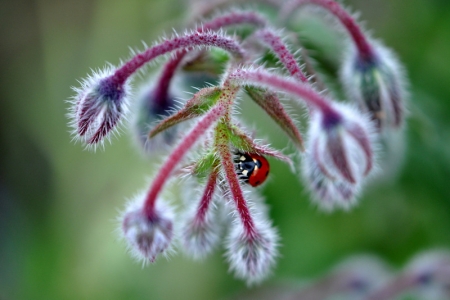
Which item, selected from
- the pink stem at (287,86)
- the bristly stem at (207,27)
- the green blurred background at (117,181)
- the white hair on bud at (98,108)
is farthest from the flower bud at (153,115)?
the green blurred background at (117,181)

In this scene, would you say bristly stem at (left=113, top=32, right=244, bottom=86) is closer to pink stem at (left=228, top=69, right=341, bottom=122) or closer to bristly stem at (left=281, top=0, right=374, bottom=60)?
pink stem at (left=228, top=69, right=341, bottom=122)

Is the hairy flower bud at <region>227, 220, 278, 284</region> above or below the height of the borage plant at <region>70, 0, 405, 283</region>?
below

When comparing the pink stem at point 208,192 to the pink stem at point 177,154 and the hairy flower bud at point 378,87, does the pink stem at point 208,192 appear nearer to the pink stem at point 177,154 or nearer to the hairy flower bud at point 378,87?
the pink stem at point 177,154

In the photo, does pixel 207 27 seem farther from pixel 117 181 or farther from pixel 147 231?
pixel 117 181

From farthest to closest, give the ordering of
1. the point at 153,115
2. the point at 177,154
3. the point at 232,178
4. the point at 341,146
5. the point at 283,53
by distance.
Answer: the point at 153,115 → the point at 283,53 → the point at 341,146 → the point at 232,178 → the point at 177,154

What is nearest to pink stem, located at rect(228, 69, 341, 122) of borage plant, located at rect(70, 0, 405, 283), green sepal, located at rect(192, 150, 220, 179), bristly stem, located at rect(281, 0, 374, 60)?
borage plant, located at rect(70, 0, 405, 283)

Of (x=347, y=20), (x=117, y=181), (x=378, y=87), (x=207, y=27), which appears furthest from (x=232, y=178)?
(x=117, y=181)

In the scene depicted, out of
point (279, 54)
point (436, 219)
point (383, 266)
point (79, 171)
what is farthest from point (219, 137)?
point (79, 171)
